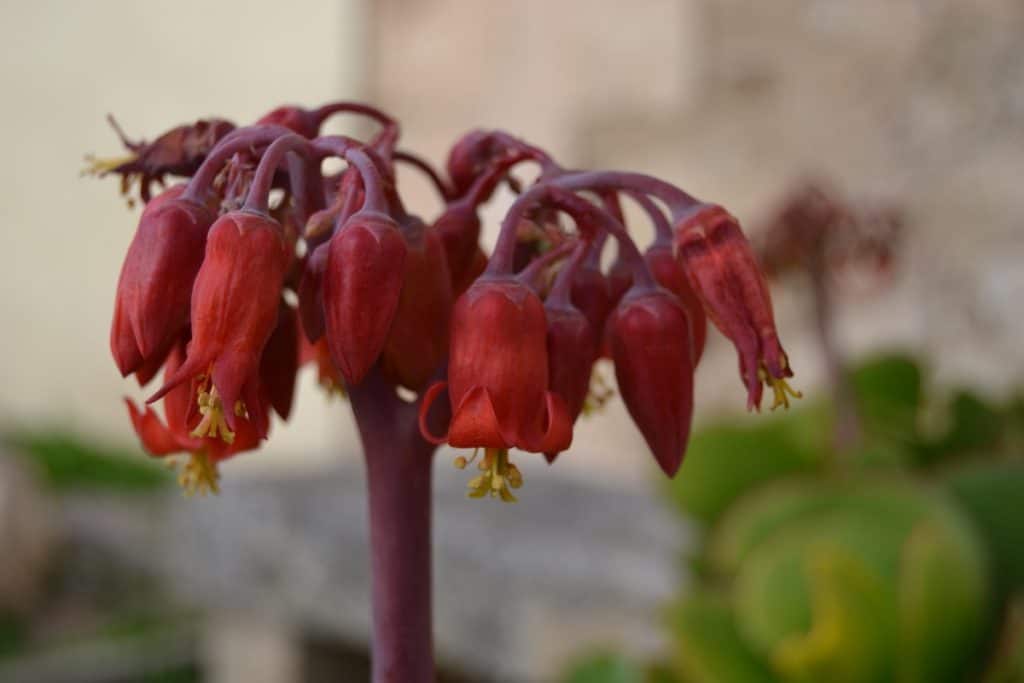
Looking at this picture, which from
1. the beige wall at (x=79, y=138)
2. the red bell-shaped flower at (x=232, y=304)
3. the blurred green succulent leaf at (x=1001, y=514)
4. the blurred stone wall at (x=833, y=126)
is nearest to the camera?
the red bell-shaped flower at (x=232, y=304)

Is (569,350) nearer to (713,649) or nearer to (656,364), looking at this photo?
(656,364)

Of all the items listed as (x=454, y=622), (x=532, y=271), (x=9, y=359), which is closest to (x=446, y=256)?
(x=532, y=271)

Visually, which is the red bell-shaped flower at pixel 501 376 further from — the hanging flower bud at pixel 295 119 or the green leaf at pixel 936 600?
the green leaf at pixel 936 600

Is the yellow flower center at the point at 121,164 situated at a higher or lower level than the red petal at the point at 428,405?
higher

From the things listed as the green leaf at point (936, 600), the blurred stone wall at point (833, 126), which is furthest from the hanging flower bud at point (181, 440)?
the blurred stone wall at point (833, 126)

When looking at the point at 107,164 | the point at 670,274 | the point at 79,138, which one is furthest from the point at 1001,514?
the point at 79,138

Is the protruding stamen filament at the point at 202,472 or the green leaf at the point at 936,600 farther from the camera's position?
the green leaf at the point at 936,600
